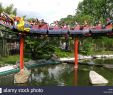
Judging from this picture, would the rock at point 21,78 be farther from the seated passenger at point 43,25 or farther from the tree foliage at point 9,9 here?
the tree foliage at point 9,9

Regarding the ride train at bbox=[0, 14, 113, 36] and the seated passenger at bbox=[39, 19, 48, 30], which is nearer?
the ride train at bbox=[0, 14, 113, 36]

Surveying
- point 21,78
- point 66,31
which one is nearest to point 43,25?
point 66,31

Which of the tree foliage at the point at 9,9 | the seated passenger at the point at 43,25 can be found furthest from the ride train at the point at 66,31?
the tree foliage at the point at 9,9

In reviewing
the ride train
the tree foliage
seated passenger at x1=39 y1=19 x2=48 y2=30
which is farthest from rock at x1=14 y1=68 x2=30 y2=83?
the tree foliage

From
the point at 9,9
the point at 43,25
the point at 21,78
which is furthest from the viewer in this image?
the point at 9,9

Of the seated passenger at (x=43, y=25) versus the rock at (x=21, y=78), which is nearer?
the rock at (x=21, y=78)

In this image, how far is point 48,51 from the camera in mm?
47250

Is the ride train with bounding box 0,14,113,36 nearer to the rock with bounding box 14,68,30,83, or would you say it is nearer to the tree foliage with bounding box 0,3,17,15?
the rock with bounding box 14,68,30,83

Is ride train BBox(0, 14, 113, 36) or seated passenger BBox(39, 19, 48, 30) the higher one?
seated passenger BBox(39, 19, 48, 30)

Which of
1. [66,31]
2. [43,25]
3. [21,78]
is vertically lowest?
[21,78]

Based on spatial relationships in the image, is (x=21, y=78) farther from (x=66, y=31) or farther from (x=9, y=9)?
(x=9, y=9)

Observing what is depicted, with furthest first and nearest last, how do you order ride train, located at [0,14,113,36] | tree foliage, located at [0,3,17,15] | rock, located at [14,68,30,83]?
tree foliage, located at [0,3,17,15]
ride train, located at [0,14,113,36]
rock, located at [14,68,30,83]

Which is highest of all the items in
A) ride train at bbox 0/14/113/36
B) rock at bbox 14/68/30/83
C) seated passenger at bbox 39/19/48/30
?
seated passenger at bbox 39/19/48/30

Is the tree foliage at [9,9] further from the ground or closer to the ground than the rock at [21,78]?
further from the ground
